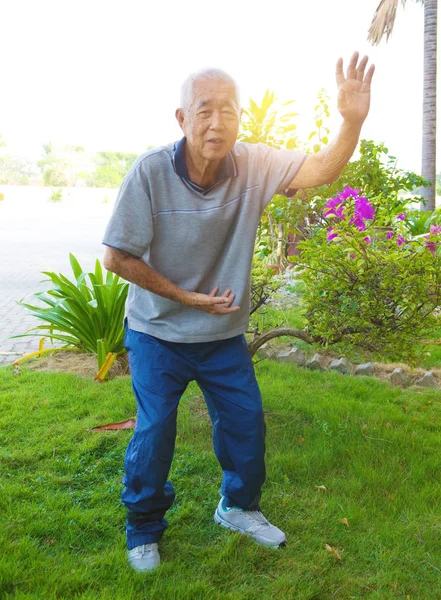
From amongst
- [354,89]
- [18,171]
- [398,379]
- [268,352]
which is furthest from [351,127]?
[18,171]

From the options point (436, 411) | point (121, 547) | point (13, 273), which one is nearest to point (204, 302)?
point (121, 547)

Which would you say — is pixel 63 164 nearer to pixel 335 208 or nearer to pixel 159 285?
pixel 335 208

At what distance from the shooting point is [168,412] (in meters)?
2.37

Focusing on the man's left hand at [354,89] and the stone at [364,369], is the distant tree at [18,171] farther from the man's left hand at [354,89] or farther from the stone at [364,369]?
the man's left hand at [354,89]

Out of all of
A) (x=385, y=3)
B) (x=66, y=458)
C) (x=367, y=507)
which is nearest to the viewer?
(x=367, y=507)

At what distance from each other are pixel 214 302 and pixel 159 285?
8.6 inches

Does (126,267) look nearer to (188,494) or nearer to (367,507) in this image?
(188,494)

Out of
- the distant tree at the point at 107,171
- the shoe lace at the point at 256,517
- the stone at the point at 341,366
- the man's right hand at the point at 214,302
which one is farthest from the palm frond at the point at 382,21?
the distant tree at the point at 107,171

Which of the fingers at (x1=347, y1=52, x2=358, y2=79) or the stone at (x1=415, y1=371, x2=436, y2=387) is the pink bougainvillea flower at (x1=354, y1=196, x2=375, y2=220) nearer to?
the fingers at (x1=347, y1=52, x2=358, y2=79)

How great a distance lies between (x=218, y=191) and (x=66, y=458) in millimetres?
1866

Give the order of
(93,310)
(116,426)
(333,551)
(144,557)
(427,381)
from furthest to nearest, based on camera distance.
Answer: (93,310)
(427,381)
(116,426)
(333,551)
(144,557)

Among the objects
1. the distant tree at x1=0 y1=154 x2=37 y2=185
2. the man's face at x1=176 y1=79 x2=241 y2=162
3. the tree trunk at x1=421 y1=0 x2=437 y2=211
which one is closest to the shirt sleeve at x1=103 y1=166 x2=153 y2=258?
the man's face at x1=176 y1=79 x2=241 y2=162

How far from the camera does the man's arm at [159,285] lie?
2262 mm

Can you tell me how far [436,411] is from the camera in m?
4.20
